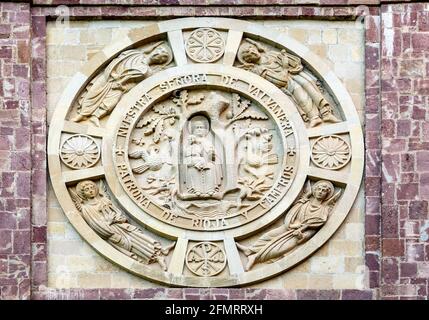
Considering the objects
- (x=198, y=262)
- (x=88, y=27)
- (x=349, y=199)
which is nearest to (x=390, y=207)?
(x=349, y=199)

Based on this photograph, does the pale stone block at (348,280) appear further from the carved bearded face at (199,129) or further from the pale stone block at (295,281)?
the carved bearded face at (199,129)

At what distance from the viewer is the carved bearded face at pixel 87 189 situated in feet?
128

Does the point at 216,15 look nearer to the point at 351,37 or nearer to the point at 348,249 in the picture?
the point at 351,37

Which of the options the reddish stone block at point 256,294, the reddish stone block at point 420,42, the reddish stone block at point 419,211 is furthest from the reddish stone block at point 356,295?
the reddish stone block at point 420,42

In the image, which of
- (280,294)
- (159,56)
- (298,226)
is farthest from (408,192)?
(159,56)

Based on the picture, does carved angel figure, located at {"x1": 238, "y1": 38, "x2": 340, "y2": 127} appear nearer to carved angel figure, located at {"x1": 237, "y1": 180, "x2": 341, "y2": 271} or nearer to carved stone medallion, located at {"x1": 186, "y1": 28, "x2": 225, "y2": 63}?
Answer: carved stone medallion, located at {"x1": 186, "y1": 28, "x2": 225, "y2": 63}

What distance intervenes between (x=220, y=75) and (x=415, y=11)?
339 centimetres

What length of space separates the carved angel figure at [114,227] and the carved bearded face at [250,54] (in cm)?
329

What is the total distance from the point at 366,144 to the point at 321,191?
3.59 ft

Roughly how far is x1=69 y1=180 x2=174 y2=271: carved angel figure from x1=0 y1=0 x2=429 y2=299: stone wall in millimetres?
436

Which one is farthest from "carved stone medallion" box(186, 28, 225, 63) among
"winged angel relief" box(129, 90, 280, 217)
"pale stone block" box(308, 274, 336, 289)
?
"pale stone block" box(308, 274, 336, 289)
